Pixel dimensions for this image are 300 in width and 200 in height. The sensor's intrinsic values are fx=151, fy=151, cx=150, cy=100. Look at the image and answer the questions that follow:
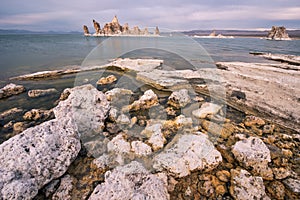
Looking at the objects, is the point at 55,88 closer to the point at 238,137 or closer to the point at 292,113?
the point at 238,137

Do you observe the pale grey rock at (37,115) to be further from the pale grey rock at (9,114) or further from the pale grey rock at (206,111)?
the pale grey rock at (206,111)

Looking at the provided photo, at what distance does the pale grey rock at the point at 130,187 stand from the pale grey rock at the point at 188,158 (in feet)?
1.81

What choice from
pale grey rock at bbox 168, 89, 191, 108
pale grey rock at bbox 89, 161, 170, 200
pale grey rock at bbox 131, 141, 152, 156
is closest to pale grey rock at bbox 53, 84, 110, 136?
pale grey rock at bbox 131, 141, 152, 156

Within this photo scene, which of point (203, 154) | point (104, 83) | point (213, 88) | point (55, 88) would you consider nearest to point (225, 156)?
point (203, 154)

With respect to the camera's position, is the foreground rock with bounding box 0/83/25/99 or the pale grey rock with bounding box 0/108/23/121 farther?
the foreground rock with bounding box 0/83/25/99

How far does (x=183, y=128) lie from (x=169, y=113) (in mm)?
1392

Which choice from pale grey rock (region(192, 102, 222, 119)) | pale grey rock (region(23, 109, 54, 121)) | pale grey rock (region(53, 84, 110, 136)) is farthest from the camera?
pale grey rock (region(192, 102, 222, 119))

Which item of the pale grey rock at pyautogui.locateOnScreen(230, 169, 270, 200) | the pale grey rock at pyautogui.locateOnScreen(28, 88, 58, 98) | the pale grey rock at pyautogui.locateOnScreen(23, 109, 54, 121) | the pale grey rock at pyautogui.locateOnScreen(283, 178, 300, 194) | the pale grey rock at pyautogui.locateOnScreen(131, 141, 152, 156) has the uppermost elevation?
the pale grey rock at pyautogui.locateOnScreen(28, 88, 58, 98)

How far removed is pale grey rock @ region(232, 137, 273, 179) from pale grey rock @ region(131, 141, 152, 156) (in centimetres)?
266

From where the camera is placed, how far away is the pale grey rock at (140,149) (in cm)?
470

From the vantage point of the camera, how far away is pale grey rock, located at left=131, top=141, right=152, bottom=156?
4699 mm

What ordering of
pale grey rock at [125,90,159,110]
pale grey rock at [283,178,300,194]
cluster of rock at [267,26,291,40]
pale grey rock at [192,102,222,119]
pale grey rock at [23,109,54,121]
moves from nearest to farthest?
pale grey rock at [283,178,300,194] → pale grey rock at [23,109,54,121] → pale grey rock at [192,102,222,119] → pale grey rock at [125,90,159,110] → cluster of rock at [267,26,291,40]

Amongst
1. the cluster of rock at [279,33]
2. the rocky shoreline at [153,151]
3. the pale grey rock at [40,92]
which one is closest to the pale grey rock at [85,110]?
the rocky shoreline at [153,151]

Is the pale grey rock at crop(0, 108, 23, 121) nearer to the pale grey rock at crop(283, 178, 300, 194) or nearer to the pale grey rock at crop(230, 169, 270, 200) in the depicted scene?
the pale grey rock at crop(230, 169, 270, 200)
